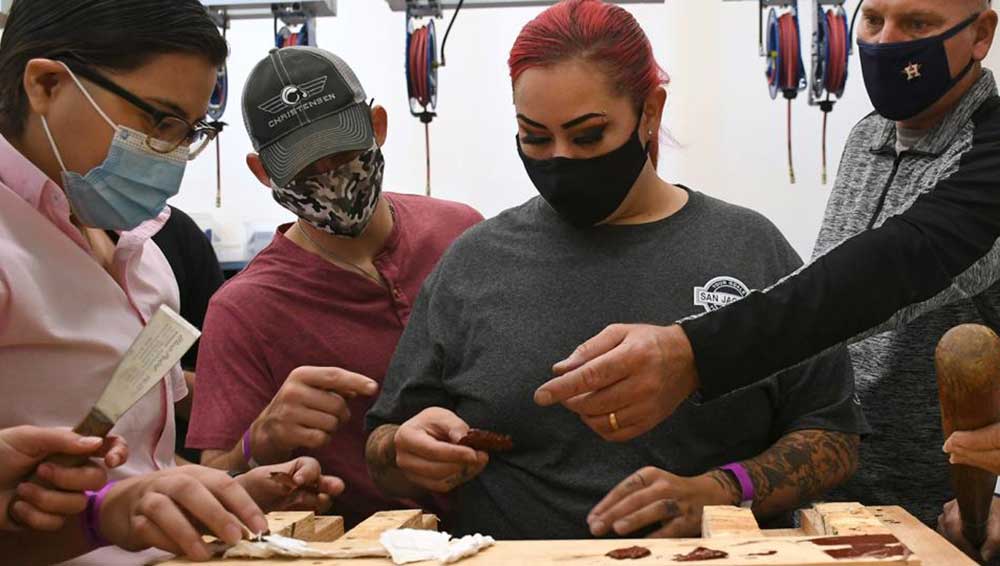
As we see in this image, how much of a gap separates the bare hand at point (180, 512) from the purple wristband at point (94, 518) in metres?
0.02

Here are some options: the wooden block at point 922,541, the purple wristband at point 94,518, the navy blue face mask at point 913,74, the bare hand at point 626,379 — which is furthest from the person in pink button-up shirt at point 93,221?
the navy blue face mask at point 913,74

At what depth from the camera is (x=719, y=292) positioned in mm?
1481

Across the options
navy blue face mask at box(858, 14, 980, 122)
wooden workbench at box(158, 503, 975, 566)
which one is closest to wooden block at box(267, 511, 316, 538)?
wooden workbench at box(158, 503, 975, 566)

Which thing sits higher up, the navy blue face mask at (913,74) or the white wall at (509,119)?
the navy blue face mask at (913,74)

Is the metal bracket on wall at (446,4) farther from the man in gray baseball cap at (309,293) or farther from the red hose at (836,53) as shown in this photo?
the man in gray baseball cap at (309,293)

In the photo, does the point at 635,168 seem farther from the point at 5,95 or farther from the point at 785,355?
the point at 5,95

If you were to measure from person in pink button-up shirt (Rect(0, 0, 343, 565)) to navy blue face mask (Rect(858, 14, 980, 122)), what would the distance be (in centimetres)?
109

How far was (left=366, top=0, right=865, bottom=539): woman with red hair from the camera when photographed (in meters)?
1.42

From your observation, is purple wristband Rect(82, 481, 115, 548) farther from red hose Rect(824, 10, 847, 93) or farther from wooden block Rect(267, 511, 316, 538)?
red hose Rect(824, 10, 847, 93)

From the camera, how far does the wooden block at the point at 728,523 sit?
108 cm

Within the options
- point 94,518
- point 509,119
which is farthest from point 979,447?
point 509,119

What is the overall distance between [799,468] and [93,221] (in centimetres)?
106

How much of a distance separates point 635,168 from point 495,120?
2647 millimetres

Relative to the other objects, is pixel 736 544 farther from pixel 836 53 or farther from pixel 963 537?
pixel 836 53
